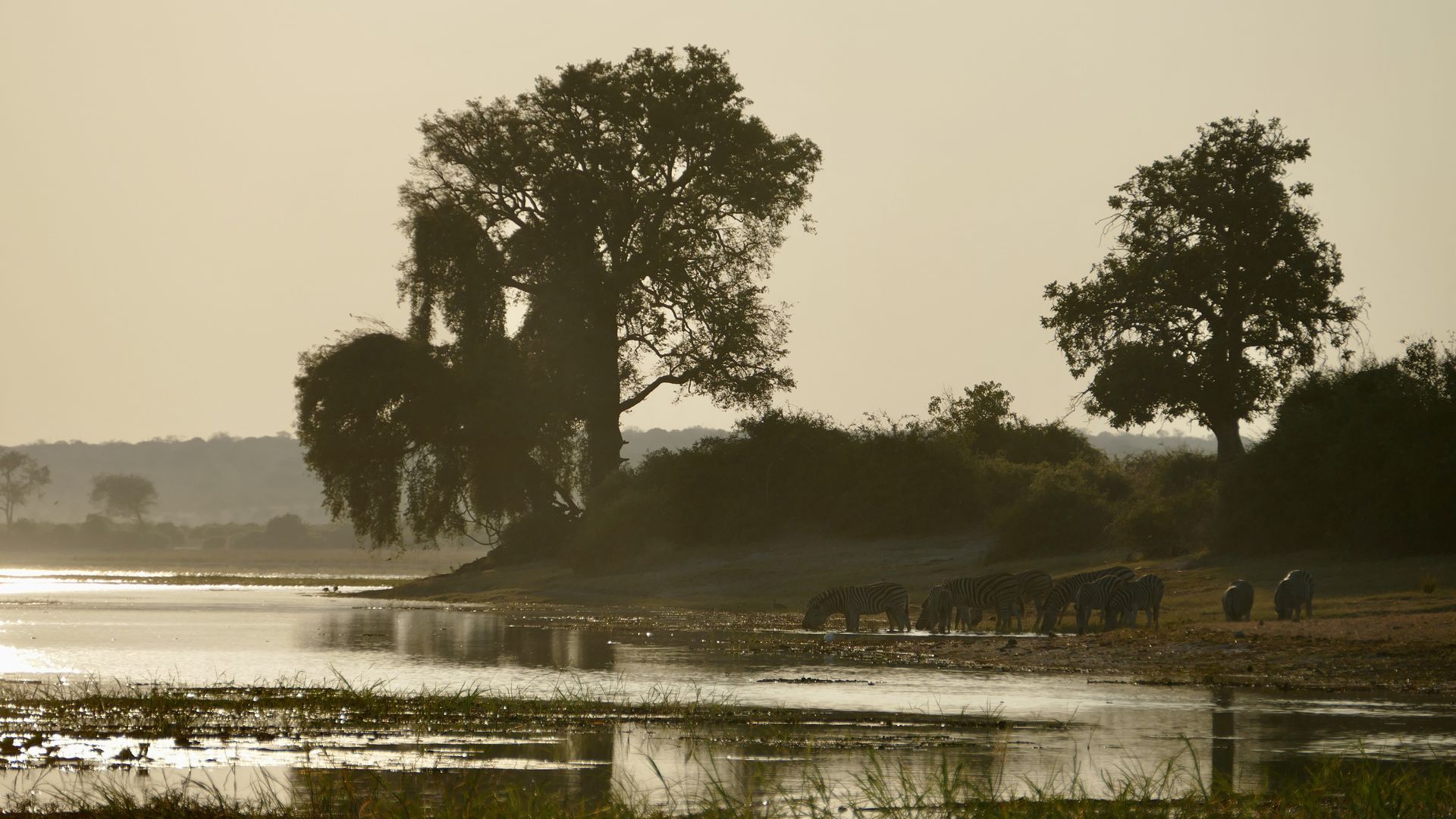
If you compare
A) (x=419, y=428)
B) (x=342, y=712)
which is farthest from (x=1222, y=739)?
(x=419, y=428)

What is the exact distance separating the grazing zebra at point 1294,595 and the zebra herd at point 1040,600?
0.04 feet

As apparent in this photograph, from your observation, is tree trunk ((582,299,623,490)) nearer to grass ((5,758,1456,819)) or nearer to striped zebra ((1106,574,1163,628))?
striped zebra ((1106,574,1163,628))

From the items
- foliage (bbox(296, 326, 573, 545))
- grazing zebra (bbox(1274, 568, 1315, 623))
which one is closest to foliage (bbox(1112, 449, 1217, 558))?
grazing zebra (bbox(1274, 568, 1315, 623))

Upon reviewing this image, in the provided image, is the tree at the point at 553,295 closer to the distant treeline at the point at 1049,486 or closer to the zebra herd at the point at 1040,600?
the distant treeline at the point at 1049,486

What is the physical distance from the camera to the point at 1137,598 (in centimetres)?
3075

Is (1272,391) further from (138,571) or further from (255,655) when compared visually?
(138,571)

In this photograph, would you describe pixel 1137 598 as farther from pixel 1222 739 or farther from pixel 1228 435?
pixel 1228 435

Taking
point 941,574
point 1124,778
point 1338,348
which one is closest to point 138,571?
point 941,574

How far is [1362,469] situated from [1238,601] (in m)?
8.94

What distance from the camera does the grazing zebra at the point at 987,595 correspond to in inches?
1293

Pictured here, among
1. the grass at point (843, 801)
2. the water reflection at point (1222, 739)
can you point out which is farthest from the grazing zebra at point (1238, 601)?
the grass at point (843, 801)

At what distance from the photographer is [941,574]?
43500 mm

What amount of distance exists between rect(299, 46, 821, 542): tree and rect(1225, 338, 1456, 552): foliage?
81.6ft

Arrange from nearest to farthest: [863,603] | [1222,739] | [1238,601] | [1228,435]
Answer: [1222,739] < [1238,601] < [863,603] < [1228,435]
